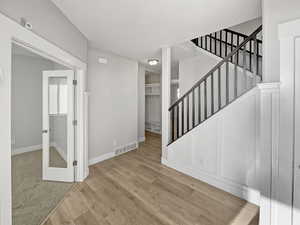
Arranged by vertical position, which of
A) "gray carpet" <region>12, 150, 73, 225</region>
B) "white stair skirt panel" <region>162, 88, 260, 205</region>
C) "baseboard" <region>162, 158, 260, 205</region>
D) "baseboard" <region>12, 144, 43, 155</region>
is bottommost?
"gray carpet" <region>12, 150, 73, 225</region>

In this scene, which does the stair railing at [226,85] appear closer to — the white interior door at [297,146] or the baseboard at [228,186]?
the baseboard at [228,186]

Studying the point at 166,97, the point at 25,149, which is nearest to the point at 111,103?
the point at 166,97

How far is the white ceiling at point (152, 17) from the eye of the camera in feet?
5.77

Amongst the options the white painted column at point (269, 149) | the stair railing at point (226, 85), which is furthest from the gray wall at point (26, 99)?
the white painted column at point (269, 149)

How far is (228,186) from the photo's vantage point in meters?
2.19

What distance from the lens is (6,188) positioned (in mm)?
1110

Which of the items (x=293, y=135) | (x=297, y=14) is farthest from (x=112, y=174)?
(x=297, y=14)

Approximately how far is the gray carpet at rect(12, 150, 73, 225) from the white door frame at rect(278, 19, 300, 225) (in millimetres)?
2600

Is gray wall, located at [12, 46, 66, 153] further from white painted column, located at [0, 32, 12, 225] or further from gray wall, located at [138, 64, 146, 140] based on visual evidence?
white painted column, located at [0, 32, 12, 225]

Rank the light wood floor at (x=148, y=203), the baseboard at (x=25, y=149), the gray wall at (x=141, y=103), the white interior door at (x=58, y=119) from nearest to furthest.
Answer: the light wood floor at (x=148, y=203), the white interior door at (x=58, y=119), the baseboard at (x=25, y=149), the gray wall at (x=141, y=103)

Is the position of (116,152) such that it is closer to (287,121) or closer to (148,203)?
(148,203)

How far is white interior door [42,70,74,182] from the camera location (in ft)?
8.14

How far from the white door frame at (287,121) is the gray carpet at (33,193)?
2.60m

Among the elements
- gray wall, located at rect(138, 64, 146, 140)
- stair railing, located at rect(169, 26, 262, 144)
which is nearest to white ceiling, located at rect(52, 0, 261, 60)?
stair railing, located at rect(169, 26, 262, 144)
